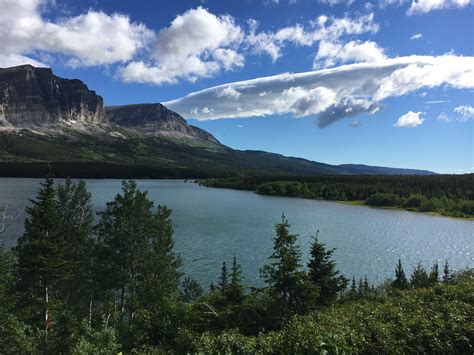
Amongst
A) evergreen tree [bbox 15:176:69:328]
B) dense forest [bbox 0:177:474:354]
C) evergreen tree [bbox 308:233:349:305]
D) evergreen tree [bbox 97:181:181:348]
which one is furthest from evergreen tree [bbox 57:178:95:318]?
evergreen tree [bbox 308:233:349:305]

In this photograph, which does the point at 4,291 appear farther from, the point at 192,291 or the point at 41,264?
the point at 192,291

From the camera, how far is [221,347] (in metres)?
18.7

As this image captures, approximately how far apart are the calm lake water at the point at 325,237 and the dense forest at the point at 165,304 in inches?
853

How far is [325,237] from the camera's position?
346 feet

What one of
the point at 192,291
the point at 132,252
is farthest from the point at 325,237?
the point at 132,252

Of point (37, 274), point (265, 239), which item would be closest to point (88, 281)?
point (37, 274)

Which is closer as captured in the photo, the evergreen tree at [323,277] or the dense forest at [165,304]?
the dense forest at [165,304]

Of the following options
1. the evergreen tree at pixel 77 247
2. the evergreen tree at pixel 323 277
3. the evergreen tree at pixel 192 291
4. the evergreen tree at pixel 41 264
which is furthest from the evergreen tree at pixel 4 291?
the evergreen tree at pixel 323 277

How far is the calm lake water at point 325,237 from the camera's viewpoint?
7469cm

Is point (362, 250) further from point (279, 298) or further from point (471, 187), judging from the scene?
point (471, 187)

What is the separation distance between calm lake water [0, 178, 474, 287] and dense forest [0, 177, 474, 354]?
2167 cm

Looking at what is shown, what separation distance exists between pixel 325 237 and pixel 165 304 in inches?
3295

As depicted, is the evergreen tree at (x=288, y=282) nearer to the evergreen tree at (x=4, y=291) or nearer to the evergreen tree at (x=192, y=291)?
the evergreen tree at (x=4, y=291)

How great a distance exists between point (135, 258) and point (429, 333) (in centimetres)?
2868
